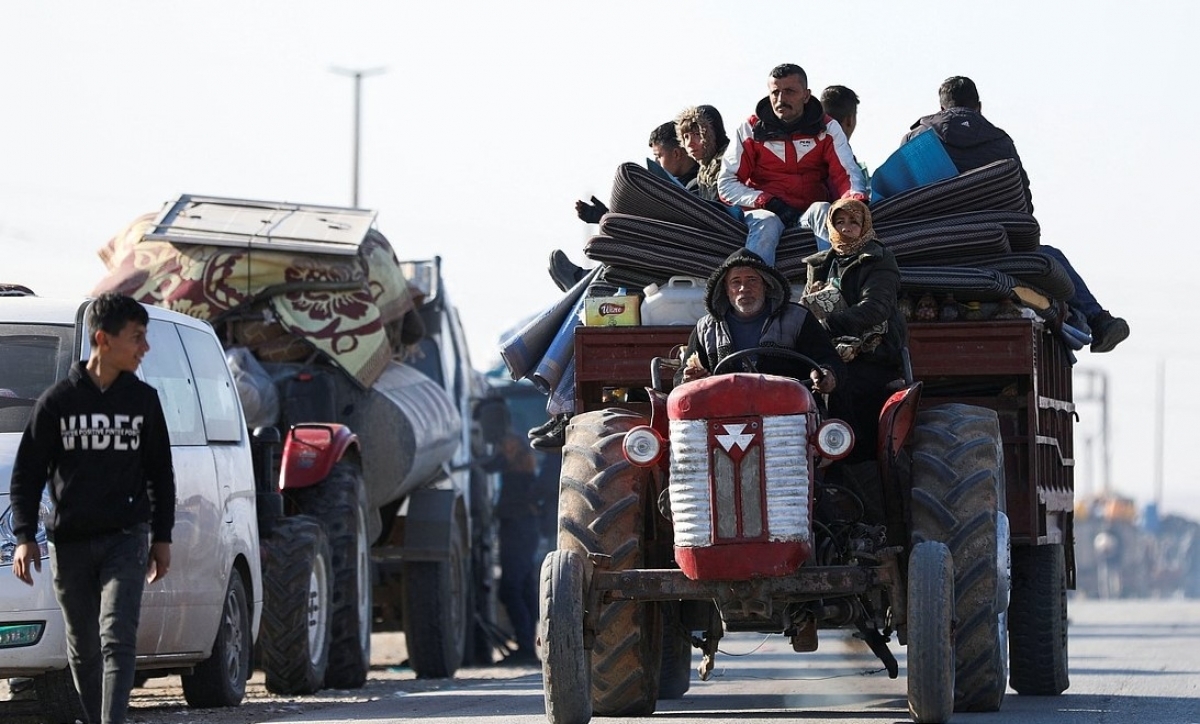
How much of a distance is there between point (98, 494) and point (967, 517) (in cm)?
373

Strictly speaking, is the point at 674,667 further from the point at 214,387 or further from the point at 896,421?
the point at 896,421

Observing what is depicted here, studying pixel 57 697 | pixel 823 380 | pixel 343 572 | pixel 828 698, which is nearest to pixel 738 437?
pixel 823 380

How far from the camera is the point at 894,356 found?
11.6 m

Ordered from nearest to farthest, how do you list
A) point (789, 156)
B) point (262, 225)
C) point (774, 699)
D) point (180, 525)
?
point (180, 525), point (789, 156), point (774, 699), point (262, 225)

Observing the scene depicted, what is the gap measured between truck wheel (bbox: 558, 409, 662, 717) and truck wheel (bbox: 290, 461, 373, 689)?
18.5 ft

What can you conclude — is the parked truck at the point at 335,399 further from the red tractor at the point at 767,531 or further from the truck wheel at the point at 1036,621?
the red tractor at the point at 767,531

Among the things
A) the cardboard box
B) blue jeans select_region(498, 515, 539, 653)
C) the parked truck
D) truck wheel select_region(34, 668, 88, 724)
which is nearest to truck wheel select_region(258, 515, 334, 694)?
the parked truck

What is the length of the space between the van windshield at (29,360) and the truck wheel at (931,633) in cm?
457

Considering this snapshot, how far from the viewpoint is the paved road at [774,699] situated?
12257mm

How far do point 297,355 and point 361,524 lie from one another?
1.70 metres

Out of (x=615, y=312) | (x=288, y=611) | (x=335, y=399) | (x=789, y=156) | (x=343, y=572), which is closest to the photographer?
(x=615, y=312)

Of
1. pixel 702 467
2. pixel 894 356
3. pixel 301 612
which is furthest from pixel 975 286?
pixel 301 612

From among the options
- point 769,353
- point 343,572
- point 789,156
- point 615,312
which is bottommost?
point 343,572

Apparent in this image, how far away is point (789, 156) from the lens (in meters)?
13.6
